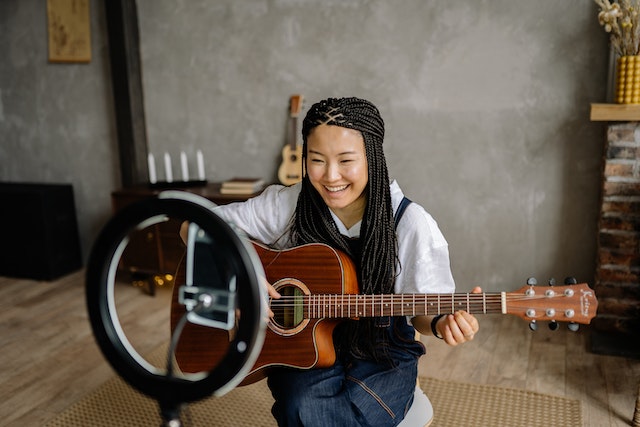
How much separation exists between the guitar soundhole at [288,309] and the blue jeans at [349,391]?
0.11 m

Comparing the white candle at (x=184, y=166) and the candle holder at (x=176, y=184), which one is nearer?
the candle holder at (x=176, y=184)

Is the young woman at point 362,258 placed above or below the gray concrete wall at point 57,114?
below

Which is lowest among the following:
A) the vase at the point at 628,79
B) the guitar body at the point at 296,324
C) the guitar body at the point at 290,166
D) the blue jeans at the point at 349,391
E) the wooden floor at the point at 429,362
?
the wooden floor at the point at 429,362

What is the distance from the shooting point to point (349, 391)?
1.30m

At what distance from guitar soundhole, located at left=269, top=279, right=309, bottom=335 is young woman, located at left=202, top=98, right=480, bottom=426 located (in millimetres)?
106

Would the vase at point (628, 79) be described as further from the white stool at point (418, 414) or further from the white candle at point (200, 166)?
the white candle at point (200, 166)

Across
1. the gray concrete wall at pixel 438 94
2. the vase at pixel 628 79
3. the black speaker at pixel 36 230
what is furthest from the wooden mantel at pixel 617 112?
the black speaker at pixel 36 230

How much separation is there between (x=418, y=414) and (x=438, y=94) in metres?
1.75

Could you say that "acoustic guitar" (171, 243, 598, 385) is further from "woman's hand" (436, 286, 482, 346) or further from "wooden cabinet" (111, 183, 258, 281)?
"wooden cabinet" (111, 183, 258, 281)

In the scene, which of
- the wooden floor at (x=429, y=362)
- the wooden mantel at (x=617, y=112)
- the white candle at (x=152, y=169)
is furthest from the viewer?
the white candle at (x=152, y=169)

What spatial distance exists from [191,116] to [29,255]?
4.29 feet

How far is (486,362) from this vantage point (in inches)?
90.6

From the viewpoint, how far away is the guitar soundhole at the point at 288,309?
131 centimetres

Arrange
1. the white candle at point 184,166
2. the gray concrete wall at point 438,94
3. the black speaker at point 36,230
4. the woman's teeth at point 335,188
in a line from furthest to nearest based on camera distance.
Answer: the black speaker at point 36,230
the white candle at point 184,166
the gray concrete wall at point 438,94
the woman's teeth at point 335,188
